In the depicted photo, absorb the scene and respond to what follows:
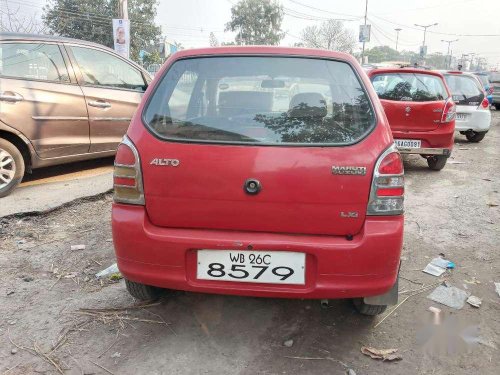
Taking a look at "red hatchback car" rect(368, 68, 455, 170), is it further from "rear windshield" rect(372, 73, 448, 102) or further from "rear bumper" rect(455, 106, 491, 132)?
"rear bumper" rect(455, 106, 491, 132)

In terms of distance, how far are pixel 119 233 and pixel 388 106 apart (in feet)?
16.6

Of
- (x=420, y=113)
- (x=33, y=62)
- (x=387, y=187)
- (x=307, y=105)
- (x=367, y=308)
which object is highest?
(x=33, y=62)

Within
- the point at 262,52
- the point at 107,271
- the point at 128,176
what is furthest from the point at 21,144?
the point at 262,52

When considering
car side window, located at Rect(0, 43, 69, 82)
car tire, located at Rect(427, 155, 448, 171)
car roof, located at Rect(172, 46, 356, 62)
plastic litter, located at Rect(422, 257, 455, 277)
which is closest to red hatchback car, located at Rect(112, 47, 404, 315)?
car roof, located at Rect(172, 46, 356, 62)

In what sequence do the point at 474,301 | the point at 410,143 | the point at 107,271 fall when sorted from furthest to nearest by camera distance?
the point at 410,143 → the point at 107,271 → the point at 474,301

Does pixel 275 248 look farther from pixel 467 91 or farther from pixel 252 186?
pixel 467 91

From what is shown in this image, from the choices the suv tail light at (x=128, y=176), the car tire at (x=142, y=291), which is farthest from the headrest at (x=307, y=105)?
the car tire at (x=142, y=291)

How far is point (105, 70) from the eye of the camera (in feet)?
18.2

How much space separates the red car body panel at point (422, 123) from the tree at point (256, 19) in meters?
64.4

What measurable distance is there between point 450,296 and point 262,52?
2.07 meters

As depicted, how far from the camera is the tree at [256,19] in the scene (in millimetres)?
67250

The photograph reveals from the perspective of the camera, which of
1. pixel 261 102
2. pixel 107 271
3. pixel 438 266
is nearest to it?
pixel 261 102

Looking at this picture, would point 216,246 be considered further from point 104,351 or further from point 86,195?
point 86,195

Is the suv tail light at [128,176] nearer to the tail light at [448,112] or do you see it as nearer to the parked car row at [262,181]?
the parked car row at [262,181]
